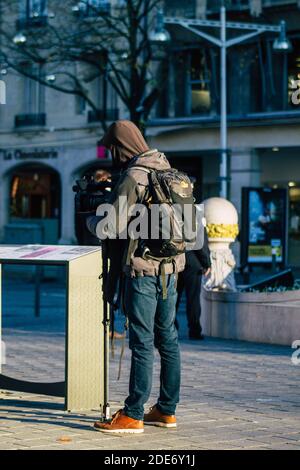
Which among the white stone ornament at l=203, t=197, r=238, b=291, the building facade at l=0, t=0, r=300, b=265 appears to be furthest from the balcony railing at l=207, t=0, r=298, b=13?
the white stone ornament at l=203, t=197, r=238, b=291

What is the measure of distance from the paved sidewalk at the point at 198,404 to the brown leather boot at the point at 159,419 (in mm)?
72

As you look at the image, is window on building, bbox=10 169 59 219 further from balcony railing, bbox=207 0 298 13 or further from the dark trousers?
the dark trousers

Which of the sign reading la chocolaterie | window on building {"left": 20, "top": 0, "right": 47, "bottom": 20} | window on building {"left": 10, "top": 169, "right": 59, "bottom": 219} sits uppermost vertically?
window on building {"left": 20, "top": 0, "right": 47, "bottom": 20}

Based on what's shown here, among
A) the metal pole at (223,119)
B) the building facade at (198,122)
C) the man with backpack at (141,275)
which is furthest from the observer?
the building facade at (198,122)

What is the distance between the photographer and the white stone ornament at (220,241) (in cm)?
1645

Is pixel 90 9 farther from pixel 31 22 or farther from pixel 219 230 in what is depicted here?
pixel 219 230

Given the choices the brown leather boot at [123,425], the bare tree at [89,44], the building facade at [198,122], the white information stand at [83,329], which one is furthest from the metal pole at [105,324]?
the building facade at [198,122]

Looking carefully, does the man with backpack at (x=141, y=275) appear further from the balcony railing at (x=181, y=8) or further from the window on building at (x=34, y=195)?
the window on building at (x=34, y=195)

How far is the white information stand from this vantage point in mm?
9164

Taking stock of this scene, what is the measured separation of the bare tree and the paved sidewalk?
21121 millimetres

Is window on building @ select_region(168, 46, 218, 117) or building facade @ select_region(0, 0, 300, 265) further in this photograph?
window on building @ select_region(168, 46, 218, 117)
